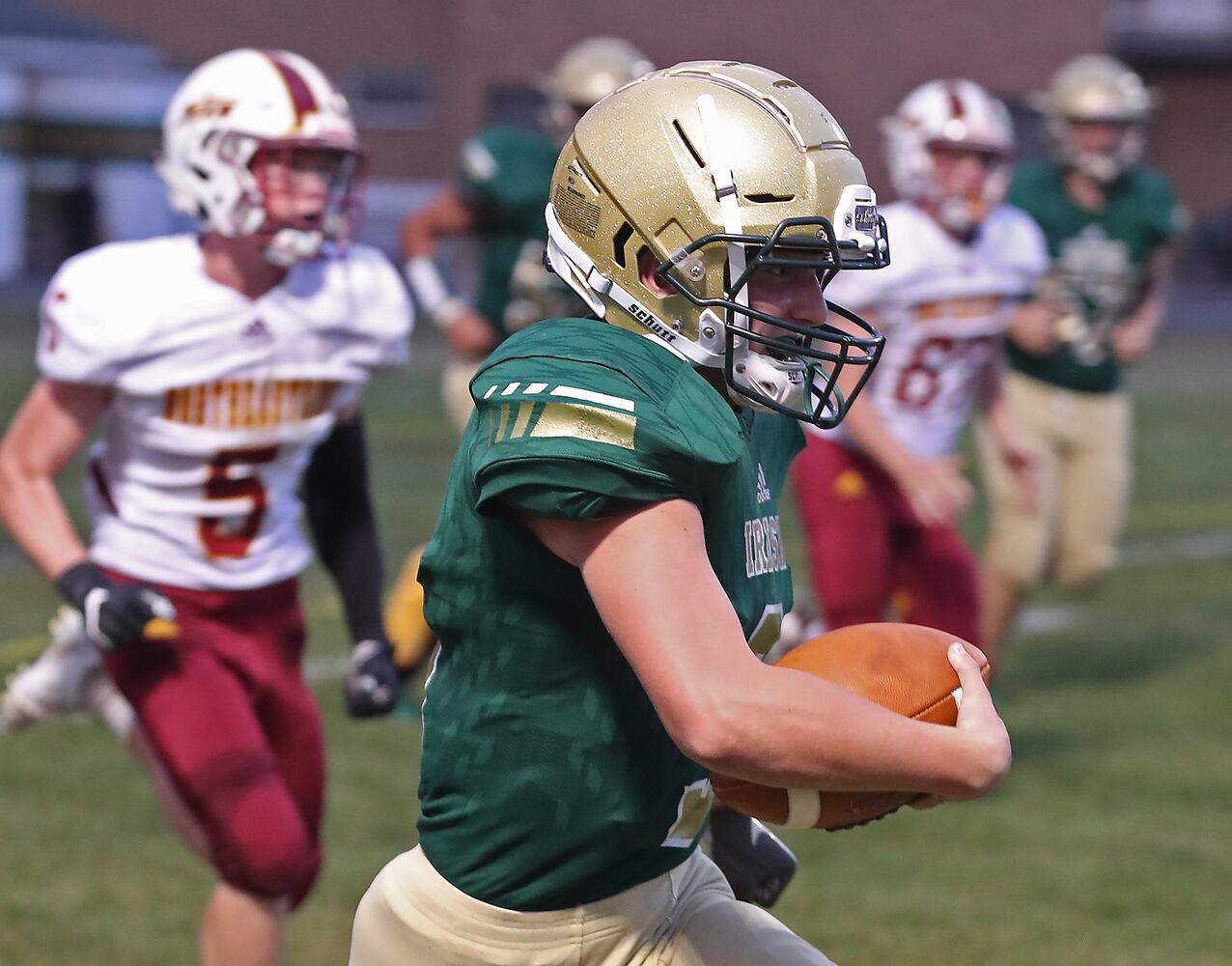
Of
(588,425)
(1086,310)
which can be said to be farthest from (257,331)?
(1086,310)

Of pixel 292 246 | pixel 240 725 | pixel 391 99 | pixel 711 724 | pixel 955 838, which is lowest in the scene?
pixel 391 99

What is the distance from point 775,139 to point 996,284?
11.8 ft

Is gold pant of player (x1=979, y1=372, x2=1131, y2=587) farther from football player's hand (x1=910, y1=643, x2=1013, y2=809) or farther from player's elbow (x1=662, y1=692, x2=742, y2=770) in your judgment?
player's elbow (x1=662, y1=692, x2=742, y2=770)

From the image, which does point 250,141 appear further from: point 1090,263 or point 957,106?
point 1090,263

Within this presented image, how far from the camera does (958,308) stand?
5.80 m

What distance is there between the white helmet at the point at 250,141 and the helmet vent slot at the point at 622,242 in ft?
5.25

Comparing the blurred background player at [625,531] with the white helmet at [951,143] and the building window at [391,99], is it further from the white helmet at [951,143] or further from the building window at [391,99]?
the building window at [391,99]

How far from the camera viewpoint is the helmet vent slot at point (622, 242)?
2.45 meters

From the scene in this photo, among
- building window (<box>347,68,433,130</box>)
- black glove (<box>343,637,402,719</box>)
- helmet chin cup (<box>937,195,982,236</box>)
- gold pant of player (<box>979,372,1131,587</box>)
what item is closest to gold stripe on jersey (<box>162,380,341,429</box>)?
black glove (<box>343,637,402,719</box>)

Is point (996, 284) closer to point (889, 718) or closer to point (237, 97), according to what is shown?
point (237, 97)

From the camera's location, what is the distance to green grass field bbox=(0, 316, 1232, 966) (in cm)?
459

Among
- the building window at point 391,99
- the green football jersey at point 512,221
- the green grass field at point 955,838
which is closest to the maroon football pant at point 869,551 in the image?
the green grass field at point 955,838

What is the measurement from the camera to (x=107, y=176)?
2778cm

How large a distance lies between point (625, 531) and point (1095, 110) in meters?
5.91
